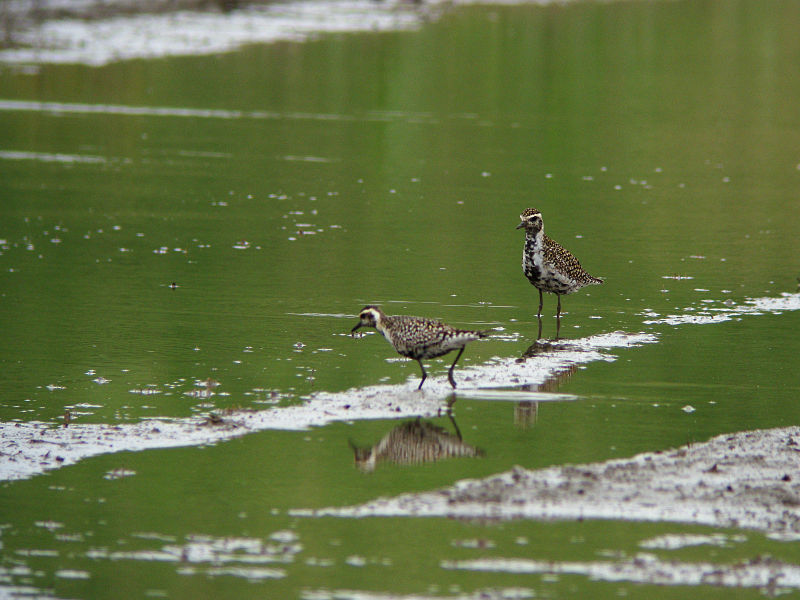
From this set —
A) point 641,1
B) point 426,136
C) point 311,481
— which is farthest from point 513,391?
point 641,1

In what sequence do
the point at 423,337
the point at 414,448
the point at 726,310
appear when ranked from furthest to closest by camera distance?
the point at 726,310
the point at 423,337
the point at 414,448

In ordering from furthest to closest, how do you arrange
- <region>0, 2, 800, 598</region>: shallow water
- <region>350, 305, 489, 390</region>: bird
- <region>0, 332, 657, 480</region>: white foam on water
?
<region>350, 305, 489, 390</region>: bird, <region>0, 332, 657, 480</region>: white foam on water, <region>0, 2, 800, 598</region>: shallow water

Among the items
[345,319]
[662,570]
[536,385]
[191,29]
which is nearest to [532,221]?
[345,319]

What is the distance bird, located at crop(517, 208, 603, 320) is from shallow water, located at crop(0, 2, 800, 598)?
47cm

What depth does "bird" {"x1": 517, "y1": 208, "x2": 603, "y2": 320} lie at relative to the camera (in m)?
15.5

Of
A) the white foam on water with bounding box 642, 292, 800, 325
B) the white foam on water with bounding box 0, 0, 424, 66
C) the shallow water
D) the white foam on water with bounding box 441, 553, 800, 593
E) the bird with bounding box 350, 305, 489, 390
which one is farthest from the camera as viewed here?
the white foam on water with bounding box 0, 0, 424, 66

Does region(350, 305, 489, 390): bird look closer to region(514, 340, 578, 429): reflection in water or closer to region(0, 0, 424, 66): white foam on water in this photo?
region(514, 340, 578, 429): reflection in water

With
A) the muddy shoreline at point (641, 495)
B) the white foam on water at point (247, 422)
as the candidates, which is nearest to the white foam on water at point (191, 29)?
the white foam on water at point (247, 422)

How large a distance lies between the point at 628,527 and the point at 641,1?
68907 millimetres

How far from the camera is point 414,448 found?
35.5 feet

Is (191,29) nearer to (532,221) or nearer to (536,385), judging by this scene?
(532,221)

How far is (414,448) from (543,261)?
16.8ft

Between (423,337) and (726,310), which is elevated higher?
(423,337)

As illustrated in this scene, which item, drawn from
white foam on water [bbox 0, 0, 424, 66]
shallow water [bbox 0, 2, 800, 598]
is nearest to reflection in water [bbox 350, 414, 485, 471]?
shallow water [bbox 0, 2, 800, 598]
